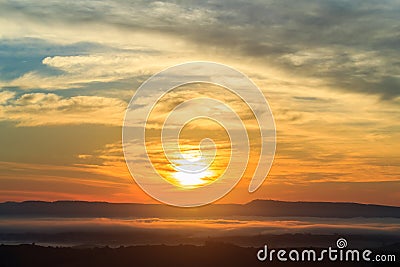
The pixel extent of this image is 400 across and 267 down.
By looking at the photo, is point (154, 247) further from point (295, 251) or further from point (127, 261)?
point (295, 251)

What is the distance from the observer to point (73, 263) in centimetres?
6031

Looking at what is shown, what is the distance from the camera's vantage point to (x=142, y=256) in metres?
62.9

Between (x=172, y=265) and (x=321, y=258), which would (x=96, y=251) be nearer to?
(x=172, y=265)

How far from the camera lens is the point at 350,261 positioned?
56.4 metres

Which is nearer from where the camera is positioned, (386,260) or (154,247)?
(386,260)

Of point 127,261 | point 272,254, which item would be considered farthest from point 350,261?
point 127,261

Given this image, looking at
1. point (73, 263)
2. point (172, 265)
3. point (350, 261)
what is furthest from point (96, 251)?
point (350, 261)

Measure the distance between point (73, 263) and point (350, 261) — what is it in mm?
22249

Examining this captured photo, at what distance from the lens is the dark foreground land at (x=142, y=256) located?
60.8 meters

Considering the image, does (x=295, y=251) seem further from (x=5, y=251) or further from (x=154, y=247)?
(x=5, y=251)

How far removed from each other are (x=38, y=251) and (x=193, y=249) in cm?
1331

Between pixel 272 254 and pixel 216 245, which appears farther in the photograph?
pixel 216 245

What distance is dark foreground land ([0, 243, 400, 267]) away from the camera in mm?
60844

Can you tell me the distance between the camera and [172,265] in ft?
201
